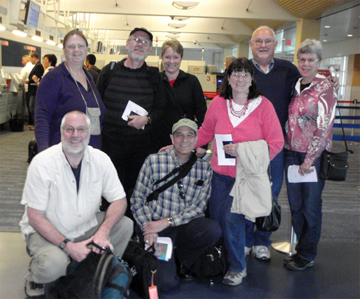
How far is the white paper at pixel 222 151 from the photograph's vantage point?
2383 mm

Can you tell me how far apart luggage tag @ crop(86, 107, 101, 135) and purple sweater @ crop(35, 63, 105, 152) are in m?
0.04

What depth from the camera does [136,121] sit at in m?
2.60

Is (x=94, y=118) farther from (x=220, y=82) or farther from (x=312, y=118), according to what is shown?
(x=220, y=82)

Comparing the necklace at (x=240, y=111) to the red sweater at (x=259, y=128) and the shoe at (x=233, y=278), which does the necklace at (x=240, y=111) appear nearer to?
the red sweater at (x=259, y=128)

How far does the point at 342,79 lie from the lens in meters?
18.8

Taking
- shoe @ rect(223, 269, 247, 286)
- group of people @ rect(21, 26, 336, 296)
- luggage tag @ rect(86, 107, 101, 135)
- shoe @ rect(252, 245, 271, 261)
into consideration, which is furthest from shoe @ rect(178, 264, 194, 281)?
luggage tag @ rect(86, 107, 101, 135)

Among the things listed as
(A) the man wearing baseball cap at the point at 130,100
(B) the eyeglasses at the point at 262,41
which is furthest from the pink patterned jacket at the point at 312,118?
(A) the man wearing baseball cap at the point at 130,100

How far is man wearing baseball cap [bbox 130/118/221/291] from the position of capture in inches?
92.8

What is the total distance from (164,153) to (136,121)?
34 cm

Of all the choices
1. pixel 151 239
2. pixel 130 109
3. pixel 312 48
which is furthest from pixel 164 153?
pixel 312 48

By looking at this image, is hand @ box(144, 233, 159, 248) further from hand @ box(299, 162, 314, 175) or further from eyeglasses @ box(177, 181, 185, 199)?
hand @ box(299, 162, 314, 175)

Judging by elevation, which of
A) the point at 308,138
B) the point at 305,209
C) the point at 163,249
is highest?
the point at 308,138

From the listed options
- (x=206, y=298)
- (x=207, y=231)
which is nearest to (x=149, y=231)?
(x=207, y=231)

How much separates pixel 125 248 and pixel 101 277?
20.7 inches
